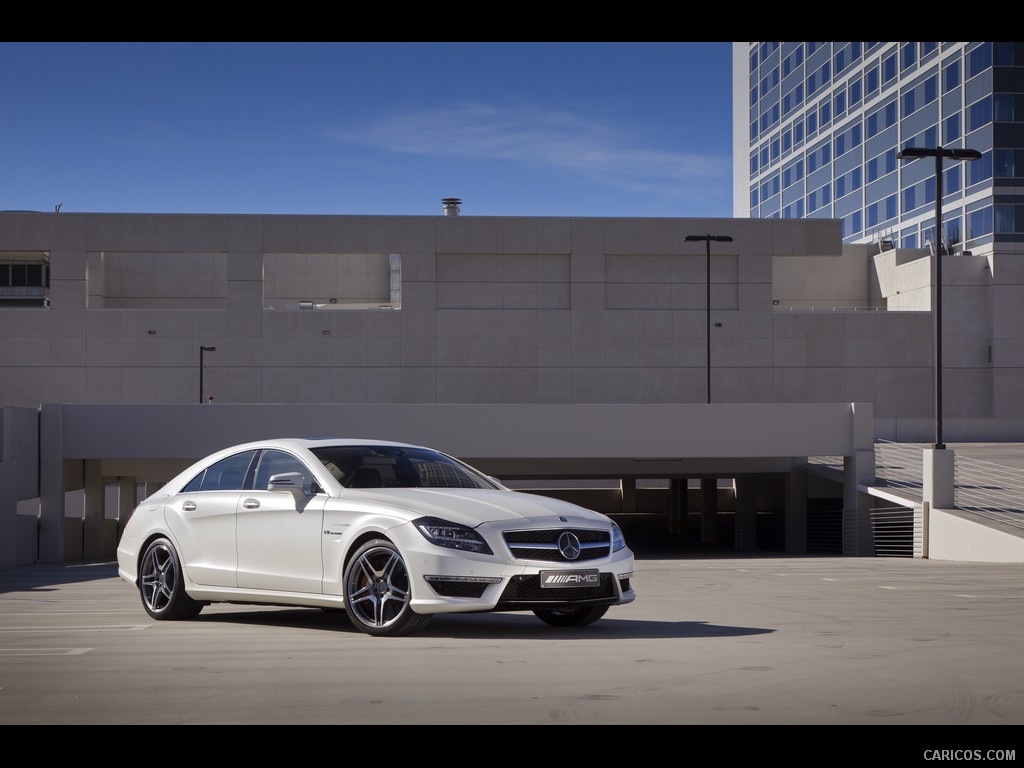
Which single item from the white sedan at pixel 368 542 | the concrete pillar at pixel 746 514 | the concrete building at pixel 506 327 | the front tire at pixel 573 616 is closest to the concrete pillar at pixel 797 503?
the concrete pillar at pixel 746 514

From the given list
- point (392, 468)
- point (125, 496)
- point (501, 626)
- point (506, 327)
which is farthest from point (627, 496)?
point (392, 468)

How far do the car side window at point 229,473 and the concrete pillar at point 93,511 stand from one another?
29.1 metres

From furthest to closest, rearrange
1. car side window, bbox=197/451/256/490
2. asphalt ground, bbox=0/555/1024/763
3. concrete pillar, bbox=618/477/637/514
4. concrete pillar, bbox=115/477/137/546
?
concrete pillar, bbox=618/477/637/514, concrete pillar, bbox=115/477/137/546, car side window, bbox=197/451/256/490, asphalt ground, bbox=0/555/1024/763

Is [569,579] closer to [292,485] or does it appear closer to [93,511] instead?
[292,485]

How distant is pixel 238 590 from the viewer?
10.9 metres

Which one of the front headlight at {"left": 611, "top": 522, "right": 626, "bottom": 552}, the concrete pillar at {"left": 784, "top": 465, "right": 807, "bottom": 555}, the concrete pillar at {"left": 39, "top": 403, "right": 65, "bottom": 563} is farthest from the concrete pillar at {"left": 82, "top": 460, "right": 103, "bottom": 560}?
the front headlight at {"left": 611, "top": 522, "right": 626, "bottom": 552}

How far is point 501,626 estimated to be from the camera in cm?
1084

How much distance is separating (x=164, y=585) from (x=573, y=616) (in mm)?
3600

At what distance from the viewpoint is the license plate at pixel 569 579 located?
9.70 meters

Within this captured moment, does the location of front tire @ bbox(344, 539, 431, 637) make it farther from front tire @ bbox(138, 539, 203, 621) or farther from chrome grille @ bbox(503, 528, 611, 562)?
front tire @ bbox(138, 539, 203, 621)

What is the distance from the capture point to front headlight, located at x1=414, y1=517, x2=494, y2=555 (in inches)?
379

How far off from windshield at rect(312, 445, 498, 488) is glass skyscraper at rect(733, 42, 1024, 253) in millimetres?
50922

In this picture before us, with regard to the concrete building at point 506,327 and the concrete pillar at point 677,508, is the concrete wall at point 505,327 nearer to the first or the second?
the concrete building at point 506,327
